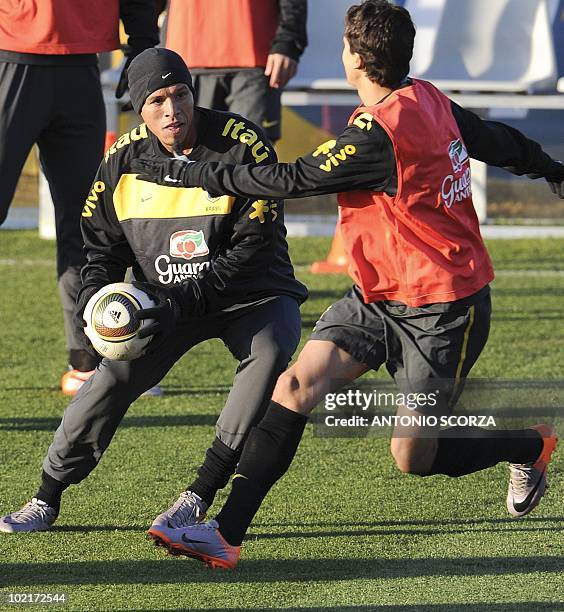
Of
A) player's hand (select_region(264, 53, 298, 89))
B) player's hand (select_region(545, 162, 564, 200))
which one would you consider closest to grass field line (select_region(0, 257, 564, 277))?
player's hand (select_region(264, 53, 298, 89))

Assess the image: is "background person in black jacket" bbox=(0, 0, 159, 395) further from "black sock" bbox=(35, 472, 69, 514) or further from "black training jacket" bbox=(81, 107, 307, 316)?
"black sock" bbox=(35, 472, 69, 514)

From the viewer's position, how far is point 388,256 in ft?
14.9

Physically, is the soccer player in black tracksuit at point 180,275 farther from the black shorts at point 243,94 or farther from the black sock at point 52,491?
the black shorts at point 243,94

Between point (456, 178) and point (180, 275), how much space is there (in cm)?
107

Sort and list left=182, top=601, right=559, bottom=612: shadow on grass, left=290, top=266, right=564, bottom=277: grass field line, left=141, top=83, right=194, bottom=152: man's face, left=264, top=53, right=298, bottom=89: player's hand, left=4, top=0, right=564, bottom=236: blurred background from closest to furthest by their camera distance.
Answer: left=182, top=601, right=559, bottom=612: shadow on grass
left=141, top=83, right=194, bottom=152: man's face
left=264, top=53, right=298, bottom=89: player's hand
left=290, top=266, right=564, bottom=277: grass field line
left=4, top=0, right=564, bottom=236: blurred background

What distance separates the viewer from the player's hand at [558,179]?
506cm

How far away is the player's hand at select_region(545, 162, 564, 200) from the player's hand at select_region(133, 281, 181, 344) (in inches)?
55.8

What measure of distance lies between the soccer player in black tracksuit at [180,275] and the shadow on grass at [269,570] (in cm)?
32

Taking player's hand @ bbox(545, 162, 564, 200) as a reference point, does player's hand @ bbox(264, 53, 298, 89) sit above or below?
below

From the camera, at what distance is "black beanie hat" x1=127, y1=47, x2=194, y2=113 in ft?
16.0

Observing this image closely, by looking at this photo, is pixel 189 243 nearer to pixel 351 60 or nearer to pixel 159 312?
pixel 159 312

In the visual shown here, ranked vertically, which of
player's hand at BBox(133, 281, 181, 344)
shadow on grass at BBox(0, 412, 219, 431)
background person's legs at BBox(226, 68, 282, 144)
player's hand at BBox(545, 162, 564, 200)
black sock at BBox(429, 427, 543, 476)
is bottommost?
shadow on grass at BBox(0, 412, 219, 431)

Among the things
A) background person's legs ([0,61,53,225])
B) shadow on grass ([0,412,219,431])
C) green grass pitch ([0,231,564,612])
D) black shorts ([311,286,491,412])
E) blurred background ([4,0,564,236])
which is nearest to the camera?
green grass pitch ([0,231,564,612])

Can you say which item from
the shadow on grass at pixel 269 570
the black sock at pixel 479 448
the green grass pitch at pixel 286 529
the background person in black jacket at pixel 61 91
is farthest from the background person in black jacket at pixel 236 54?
the shadow on grass at pixel 269 570
